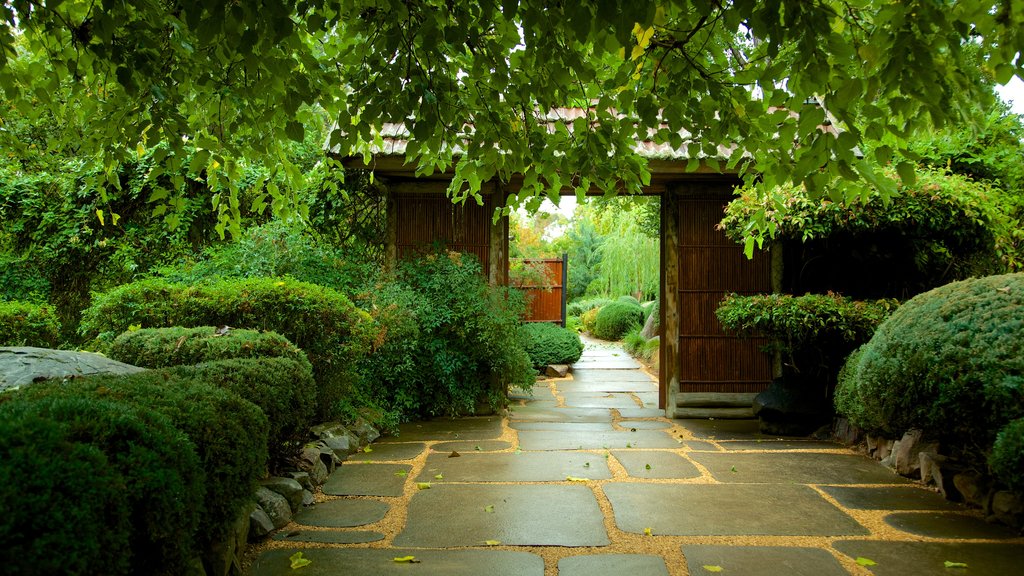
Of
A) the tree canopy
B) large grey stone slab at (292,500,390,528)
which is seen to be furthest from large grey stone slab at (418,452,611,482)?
the tree canopy

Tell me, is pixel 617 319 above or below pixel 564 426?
above

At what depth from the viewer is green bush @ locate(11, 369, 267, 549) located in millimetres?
1892

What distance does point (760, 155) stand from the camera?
2.26m

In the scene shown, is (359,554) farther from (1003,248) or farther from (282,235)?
(1003,248)

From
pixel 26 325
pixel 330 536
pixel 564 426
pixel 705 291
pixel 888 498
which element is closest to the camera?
pixel 330 536

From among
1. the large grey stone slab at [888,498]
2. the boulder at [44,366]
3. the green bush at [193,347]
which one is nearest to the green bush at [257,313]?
the green bush at [193,347]

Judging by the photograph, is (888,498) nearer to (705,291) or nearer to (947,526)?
(947,526)

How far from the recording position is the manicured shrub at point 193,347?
10.7 feet

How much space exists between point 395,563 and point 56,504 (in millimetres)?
1490

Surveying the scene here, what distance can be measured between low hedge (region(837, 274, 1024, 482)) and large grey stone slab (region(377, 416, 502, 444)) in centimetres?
274

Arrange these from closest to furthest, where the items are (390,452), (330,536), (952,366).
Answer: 1. (330,536)
2. (952,366)
3. (390,452)

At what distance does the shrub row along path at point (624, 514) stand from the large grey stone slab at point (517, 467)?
0.02 meters

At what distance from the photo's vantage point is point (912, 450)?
388cm

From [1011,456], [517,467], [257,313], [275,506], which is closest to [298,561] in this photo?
[275,506]
